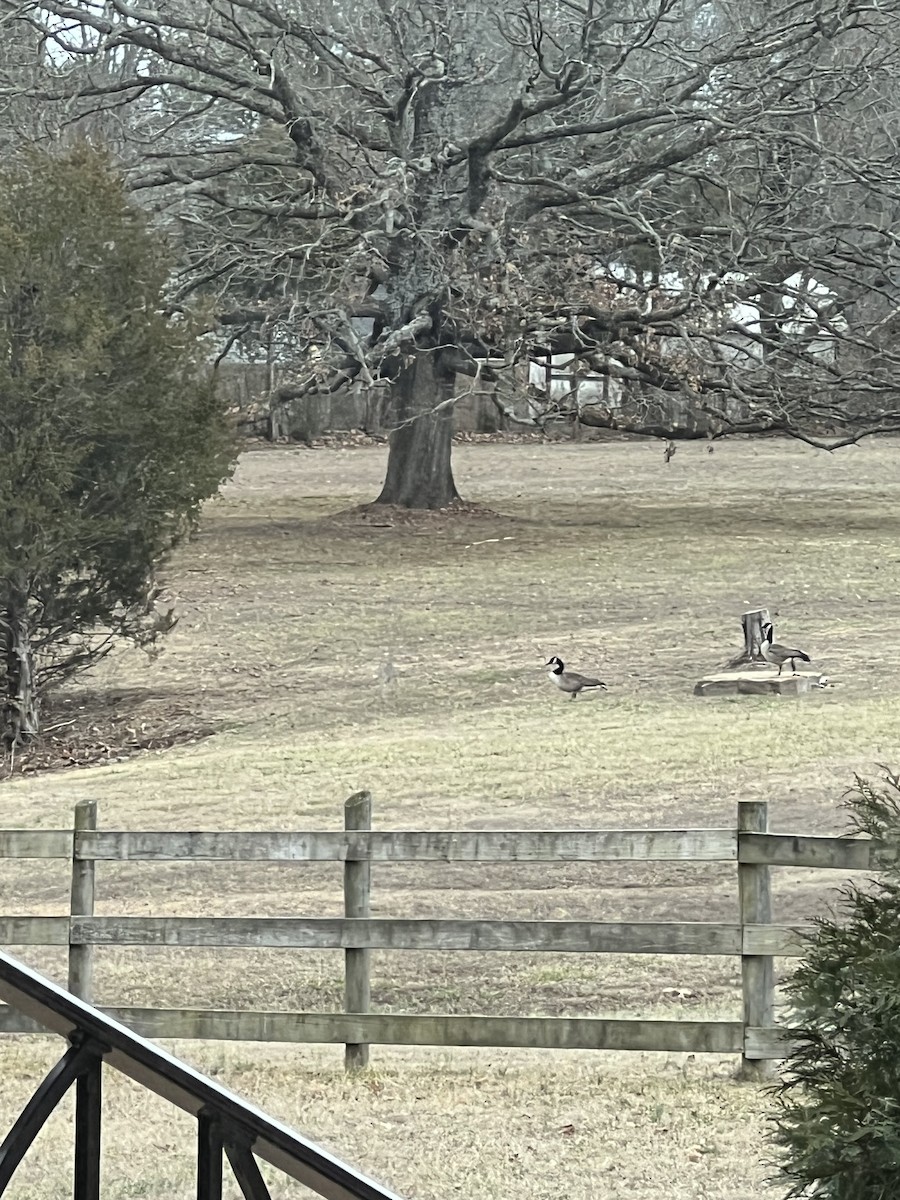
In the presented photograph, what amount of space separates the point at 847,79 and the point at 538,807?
18898mm

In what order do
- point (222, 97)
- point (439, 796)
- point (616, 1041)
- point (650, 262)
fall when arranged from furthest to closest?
point (650, 262) < point (222, 97) < point (439, 796) < point (616, 1041)

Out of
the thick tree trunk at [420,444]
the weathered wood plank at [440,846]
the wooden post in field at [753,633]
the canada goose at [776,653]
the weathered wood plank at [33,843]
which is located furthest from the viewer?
the thick tree trunk at [420,444]

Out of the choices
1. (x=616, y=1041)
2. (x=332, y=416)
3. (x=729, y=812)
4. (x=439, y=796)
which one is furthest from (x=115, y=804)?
(x=332, y=416)

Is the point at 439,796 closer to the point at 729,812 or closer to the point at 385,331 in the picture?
the point at 729,812

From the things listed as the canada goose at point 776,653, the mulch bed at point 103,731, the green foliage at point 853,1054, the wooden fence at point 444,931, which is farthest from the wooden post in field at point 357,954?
the canada goose at point 776,653

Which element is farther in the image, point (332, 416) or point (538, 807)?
point (332, 416)

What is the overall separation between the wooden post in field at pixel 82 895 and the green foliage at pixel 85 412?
9541 millimetres

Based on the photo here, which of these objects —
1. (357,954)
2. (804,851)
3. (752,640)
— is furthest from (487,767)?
(804,851)

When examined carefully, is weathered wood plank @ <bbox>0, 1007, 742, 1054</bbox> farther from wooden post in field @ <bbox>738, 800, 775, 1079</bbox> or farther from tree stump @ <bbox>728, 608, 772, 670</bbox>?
tree stump @ <bbox>728, 608, 772, 670</bbox>

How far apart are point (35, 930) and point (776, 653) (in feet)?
38.5

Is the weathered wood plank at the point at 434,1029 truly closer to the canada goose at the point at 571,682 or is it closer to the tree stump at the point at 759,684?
the tree stump at the point at 759,684

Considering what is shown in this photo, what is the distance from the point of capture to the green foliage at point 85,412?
1853 cm

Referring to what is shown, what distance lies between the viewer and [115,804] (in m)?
15.6

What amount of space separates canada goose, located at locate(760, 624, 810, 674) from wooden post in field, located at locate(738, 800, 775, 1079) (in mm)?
11127
